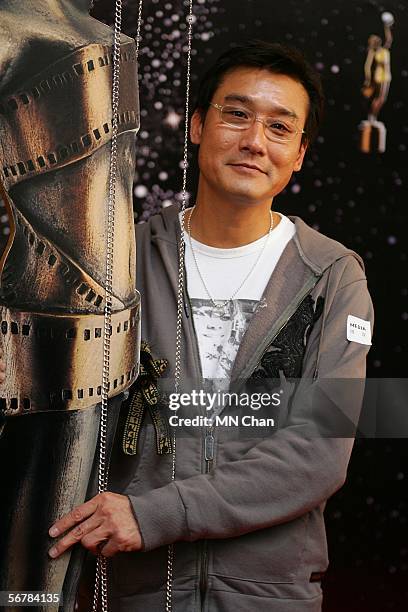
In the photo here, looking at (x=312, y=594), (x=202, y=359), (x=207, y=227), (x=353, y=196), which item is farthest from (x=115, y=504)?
(x=353, y=196)

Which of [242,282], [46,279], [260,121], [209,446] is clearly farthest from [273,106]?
[209,446]

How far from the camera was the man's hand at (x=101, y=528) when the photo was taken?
5.65 ft

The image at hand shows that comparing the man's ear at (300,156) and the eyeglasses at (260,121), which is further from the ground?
the eyeglasses at (260,121)

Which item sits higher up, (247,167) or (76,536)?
(247,167)

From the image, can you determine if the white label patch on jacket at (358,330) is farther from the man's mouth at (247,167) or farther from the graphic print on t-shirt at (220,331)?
the man's mouth at (247,167)

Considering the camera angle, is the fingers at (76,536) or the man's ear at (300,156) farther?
the man's ear at (300,156)

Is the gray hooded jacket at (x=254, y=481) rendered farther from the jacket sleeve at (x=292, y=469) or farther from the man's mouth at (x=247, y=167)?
the man's mouth at (x=247, y=167)

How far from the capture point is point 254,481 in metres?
1.74

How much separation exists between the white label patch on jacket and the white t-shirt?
19cm

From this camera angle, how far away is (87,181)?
1764mm

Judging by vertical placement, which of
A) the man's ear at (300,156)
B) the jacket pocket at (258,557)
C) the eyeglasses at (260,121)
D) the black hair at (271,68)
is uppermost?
the black hair at (271,68)

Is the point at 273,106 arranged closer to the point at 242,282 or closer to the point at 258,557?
the point at 242,282

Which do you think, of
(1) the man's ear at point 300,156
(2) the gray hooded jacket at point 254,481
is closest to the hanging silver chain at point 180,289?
(2) the gray hooded jacket at point 254,481

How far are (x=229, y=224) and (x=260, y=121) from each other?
0.22 m
